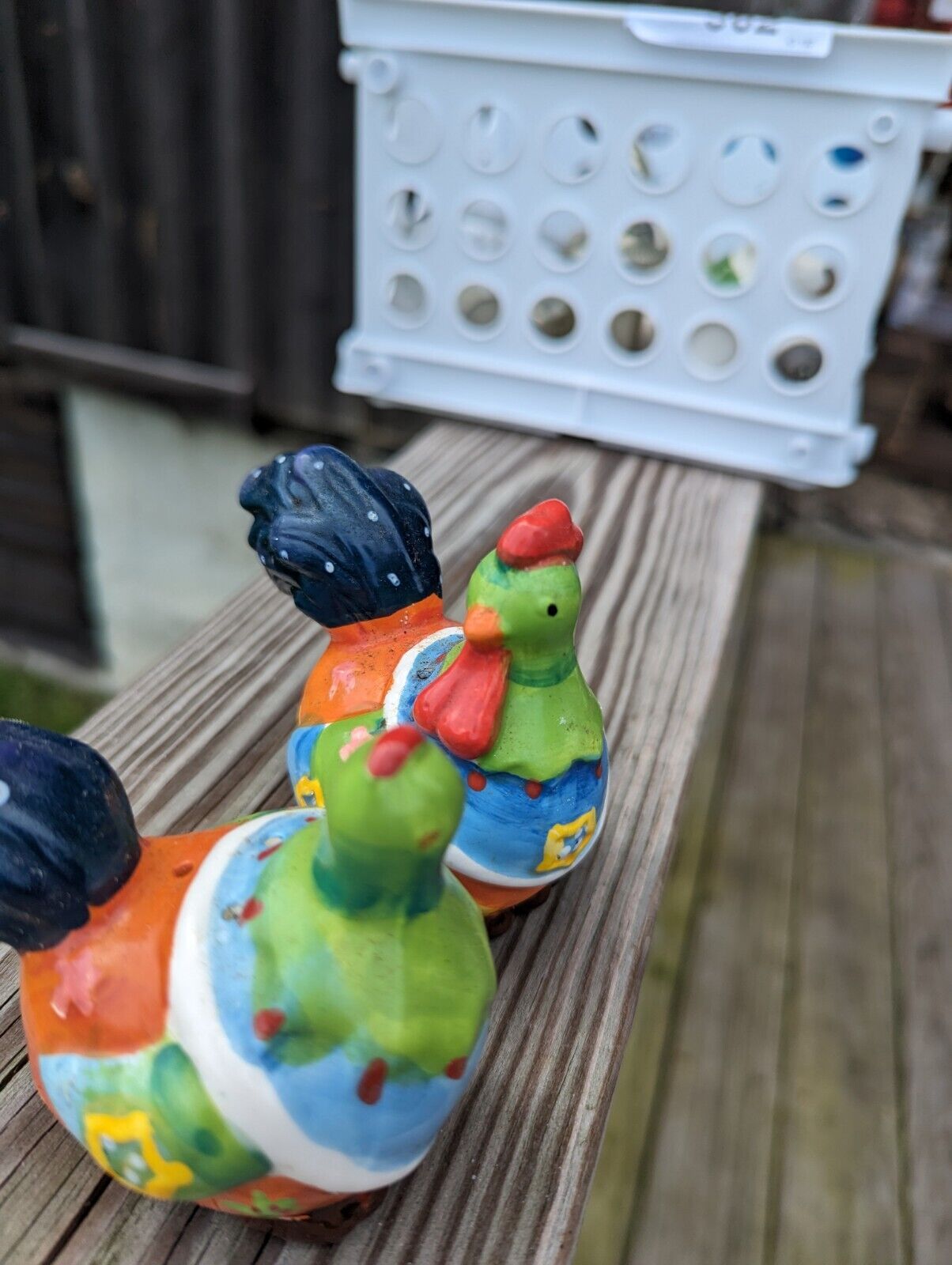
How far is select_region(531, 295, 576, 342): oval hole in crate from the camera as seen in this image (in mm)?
1746

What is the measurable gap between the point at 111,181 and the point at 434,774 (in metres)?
2.17

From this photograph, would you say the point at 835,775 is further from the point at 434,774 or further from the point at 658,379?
the point at 434,774

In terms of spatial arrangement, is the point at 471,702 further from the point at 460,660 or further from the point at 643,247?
the point at 643,247

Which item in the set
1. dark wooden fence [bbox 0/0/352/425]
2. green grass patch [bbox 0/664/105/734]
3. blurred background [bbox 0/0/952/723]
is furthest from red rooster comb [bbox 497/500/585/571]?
green grass patch [bbox 0/664/105/734]

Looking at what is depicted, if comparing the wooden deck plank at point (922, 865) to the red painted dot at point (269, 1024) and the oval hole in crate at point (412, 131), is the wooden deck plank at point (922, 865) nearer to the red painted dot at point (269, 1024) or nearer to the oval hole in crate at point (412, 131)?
the red painted dot at point (269, 1024)

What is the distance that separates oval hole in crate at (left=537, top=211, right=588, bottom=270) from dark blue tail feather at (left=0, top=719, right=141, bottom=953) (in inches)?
53.1

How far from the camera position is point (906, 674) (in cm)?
→ 215

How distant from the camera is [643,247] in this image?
1.67 metres

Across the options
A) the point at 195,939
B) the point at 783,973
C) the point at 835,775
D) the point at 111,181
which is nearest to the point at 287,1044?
the point at 195,939

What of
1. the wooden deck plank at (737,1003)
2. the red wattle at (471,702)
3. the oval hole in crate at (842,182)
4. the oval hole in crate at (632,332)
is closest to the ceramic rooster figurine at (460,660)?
the red wattle at (471,702)

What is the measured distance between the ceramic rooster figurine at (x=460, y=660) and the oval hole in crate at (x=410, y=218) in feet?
3.28

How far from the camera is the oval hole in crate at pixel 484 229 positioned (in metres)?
1.67

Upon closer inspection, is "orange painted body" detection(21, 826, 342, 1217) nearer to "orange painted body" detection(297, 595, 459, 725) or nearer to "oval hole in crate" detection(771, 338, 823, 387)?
"orange painted body" detection(297, 595, 459, 725)

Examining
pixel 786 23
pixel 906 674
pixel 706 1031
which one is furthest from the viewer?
pixel 906 674
